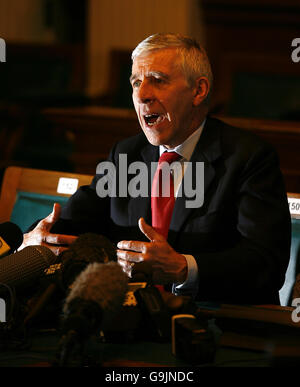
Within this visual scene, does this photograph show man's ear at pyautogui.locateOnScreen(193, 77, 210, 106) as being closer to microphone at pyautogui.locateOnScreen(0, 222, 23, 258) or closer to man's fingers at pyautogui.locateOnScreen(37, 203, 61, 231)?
man's fingers at pyautogui.locateOnScreen(37, 203, 61, 231)

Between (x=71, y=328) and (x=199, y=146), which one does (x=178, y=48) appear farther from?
(x=71, y=328)

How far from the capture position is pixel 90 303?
1382 mm

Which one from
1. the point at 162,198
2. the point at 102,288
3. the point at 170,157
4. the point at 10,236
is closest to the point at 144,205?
the point at 162,198

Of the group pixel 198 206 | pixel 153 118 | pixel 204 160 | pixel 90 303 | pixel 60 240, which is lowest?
pixel 90 303

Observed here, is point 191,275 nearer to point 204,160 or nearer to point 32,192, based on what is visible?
point 204,160

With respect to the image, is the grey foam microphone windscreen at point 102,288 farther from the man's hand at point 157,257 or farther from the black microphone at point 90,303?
the man's hand at point 157,257

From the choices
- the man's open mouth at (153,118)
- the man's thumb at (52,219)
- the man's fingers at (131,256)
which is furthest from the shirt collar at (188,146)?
the man's fingers at (131,256)

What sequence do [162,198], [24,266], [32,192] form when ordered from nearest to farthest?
1. [24,266]
2. [162,198]
3. [32,192]

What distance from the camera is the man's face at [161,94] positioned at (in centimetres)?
215

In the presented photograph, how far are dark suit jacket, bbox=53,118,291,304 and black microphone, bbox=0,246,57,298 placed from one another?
17.2 inches

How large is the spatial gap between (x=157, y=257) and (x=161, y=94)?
1.81 ft

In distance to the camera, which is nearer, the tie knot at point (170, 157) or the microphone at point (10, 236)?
the microphone at point (10, 236)

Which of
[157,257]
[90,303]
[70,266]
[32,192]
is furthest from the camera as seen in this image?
[32,192]

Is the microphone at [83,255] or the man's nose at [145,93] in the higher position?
the man's nose at [145,93]
